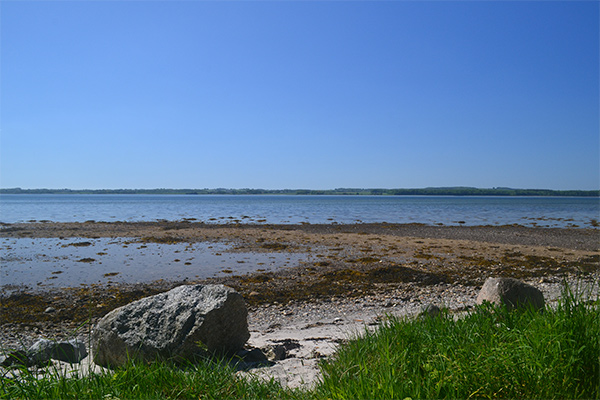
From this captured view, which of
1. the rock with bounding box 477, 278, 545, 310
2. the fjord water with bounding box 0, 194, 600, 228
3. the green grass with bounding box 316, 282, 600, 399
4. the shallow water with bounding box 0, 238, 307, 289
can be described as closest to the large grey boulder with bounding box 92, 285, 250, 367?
the green grass with bounding box 316, 282, 600, 399

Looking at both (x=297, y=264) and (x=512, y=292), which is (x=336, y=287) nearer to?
(x=297, y=264)

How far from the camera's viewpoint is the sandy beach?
8117 mm

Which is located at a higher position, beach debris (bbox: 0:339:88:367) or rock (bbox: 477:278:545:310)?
rock (bbox: 477:278:545:310)

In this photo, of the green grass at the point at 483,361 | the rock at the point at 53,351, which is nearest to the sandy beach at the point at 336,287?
the rock at the point at 53,351

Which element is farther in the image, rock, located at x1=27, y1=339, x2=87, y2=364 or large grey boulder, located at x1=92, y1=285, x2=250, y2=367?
large grey boulder, located at x1=92, y1=285, x2=250, y2=367

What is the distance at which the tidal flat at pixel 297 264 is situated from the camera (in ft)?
35.1

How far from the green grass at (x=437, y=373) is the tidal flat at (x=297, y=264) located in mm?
1446

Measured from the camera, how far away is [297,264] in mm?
15969

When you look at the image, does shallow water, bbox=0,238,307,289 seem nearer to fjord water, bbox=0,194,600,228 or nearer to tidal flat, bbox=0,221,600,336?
tidal flat, bbox=0,221,600,336

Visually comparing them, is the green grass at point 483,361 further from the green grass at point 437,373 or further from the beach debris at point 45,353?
the beach debris at point 45,353

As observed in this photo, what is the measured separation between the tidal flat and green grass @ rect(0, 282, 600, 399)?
1446mm

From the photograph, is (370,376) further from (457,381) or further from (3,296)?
(3,296)

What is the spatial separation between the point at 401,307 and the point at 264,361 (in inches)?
201

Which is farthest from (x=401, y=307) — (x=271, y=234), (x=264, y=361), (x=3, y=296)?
(x=271, y=234)
